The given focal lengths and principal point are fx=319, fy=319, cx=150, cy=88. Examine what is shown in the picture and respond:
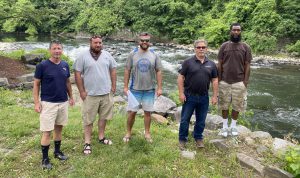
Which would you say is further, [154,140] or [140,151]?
[154,140]

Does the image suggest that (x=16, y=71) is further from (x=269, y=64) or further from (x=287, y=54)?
(x=287, y=54)

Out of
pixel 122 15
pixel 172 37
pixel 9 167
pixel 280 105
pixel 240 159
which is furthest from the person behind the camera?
pixel 122 15

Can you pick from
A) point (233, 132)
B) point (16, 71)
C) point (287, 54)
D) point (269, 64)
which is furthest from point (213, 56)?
point (233, 132)

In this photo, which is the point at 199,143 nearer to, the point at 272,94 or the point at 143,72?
the point at 143,72

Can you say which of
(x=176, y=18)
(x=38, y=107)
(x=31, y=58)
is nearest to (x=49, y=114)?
(x=38, y=107)

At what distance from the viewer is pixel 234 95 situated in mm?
5773

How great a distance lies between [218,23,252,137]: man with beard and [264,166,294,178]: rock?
1.40m

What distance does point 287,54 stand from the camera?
957 inches

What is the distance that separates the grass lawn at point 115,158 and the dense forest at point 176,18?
34.6 ft

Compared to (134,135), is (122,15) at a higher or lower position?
higher

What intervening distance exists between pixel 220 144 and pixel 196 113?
718mm

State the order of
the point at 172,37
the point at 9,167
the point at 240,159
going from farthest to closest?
the point at 172,37, the point at 240,159, the point at 9,167

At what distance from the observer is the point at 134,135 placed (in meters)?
6.16

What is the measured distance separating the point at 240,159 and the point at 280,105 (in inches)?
304
